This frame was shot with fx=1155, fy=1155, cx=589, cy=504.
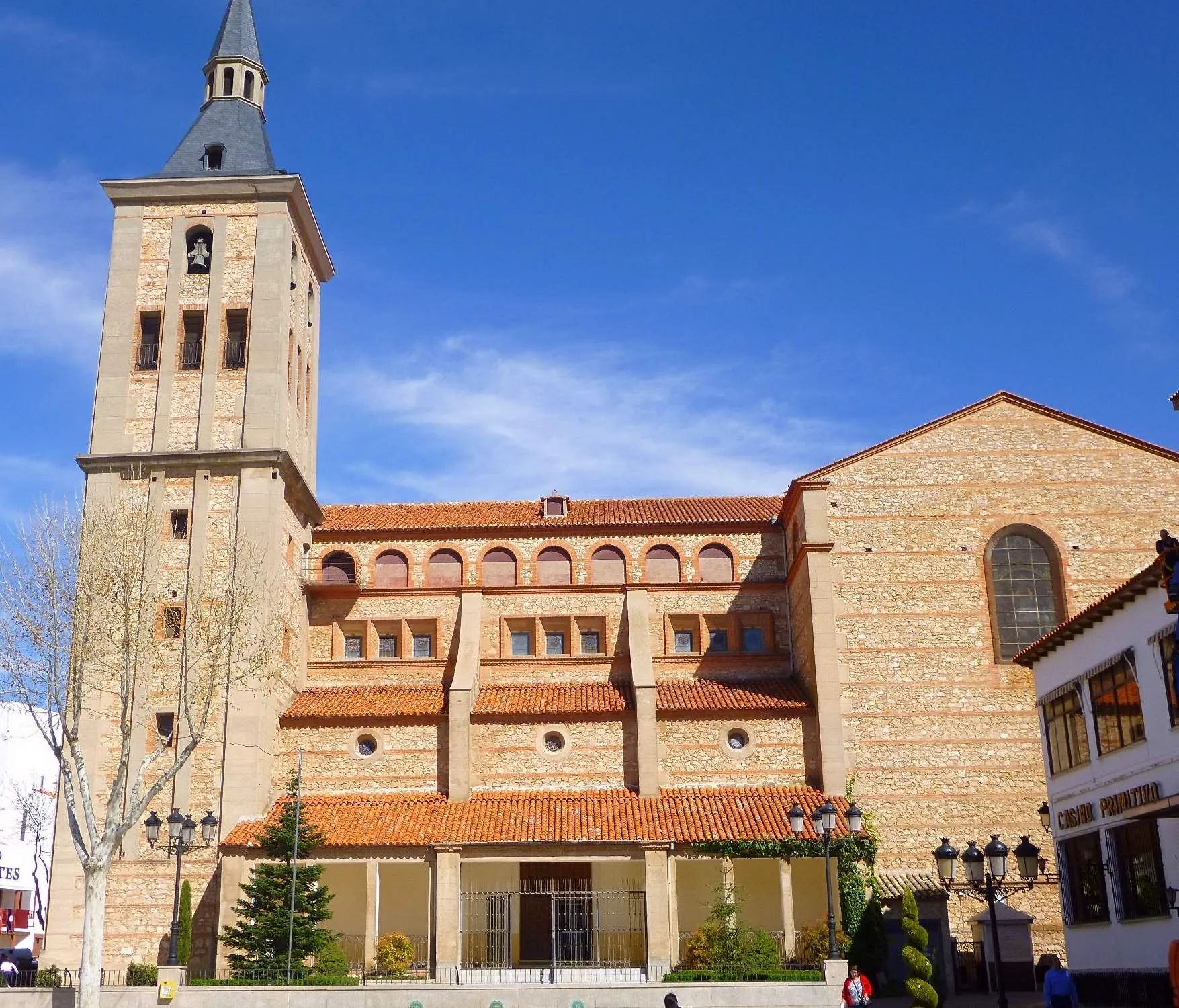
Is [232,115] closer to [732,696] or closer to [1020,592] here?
[732,696]

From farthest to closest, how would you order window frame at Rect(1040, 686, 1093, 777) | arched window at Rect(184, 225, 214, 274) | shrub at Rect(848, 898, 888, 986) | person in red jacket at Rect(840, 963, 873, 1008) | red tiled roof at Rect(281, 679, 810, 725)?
1. arched window at Rect(184, 225, 214, 274)
2. red tiled roof at Rect(281, 679, 810, 725)
3. shrub at Rect(848, 898, 888, 986)
4. window frame at Rect(1040, 686, 1093, 777)
5. person in red jacket at Rect(840, 963, 873, 1008)

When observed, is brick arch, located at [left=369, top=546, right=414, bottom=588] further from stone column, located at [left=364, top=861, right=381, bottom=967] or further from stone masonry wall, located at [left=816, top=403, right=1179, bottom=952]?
stone masonry wall, located at [left=816, top=403, right=1179, bottom=952]

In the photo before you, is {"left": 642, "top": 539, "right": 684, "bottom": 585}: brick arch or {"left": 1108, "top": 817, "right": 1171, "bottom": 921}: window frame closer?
{"left": 1108, "top": 817, "right": 1171, "bottom": 921}: window frame

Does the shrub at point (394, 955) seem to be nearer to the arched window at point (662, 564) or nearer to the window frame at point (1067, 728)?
the arched window at point (662, 564)

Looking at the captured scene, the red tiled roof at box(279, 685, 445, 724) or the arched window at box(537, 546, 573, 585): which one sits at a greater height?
the arched window at box(537, 546, 573, 585)

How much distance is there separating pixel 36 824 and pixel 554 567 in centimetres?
4155

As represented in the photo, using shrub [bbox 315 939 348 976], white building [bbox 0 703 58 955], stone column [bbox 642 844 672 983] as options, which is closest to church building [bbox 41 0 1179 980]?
stone column [bbox 642 844 672 983]

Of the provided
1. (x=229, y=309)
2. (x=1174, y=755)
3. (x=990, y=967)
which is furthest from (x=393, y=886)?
(x=1174, y=755)

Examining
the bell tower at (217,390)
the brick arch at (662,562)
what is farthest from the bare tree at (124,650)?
the brick arch at (662,562)

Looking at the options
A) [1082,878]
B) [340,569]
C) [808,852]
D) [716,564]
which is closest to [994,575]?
[716,564]

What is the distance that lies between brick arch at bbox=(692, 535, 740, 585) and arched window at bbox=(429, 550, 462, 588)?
7.73m

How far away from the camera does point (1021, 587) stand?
32.7 metres

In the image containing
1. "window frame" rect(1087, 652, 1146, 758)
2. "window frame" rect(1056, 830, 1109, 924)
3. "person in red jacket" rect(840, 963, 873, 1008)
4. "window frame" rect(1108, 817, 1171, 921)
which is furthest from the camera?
"window frame" rect(1056, 830, 1109, 924)

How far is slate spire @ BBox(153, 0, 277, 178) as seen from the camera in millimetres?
37344
